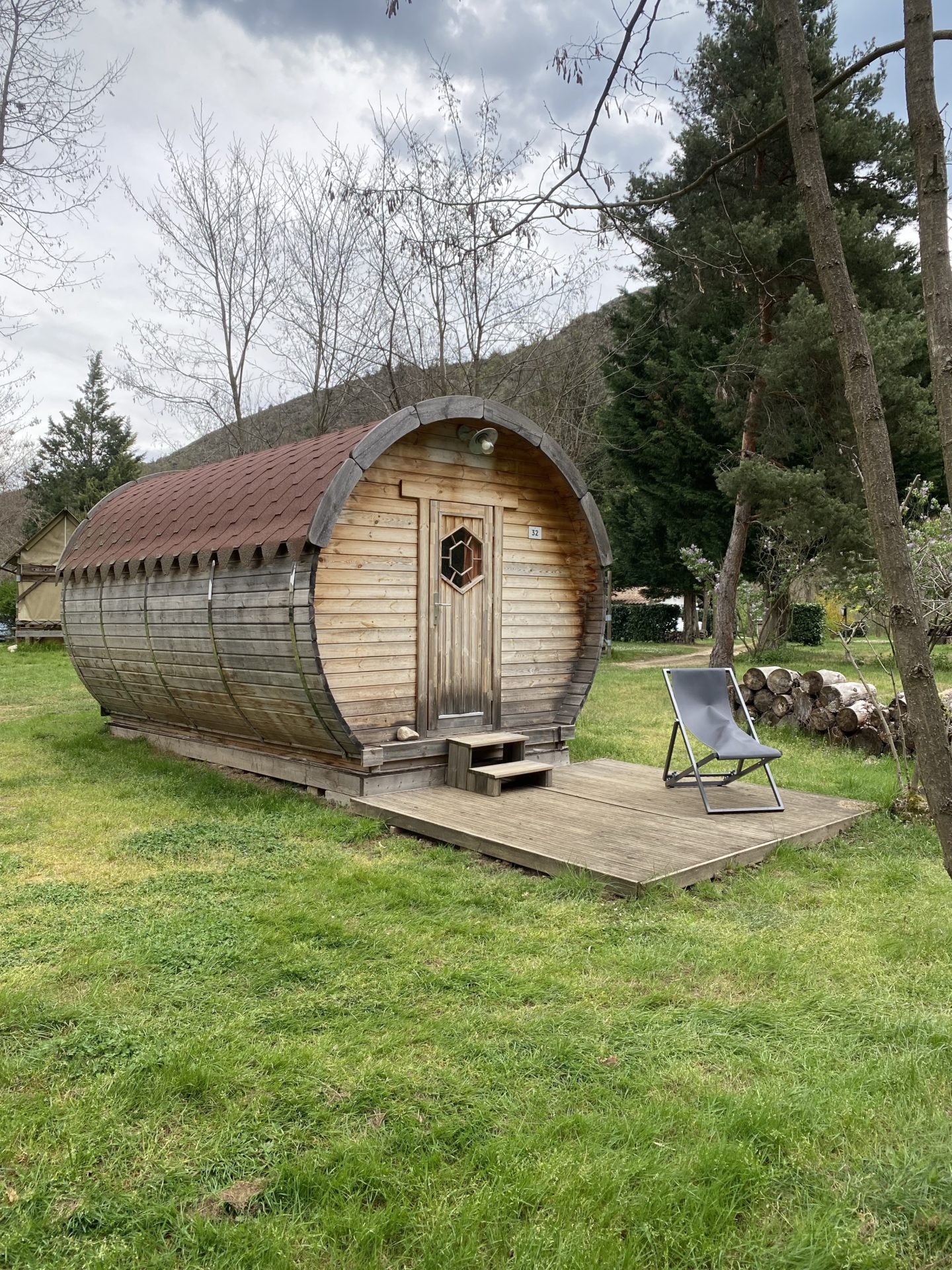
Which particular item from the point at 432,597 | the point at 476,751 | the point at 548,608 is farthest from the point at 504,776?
the point at 548,608

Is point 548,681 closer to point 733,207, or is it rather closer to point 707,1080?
point 707,1080

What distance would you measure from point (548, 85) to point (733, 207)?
524 inches

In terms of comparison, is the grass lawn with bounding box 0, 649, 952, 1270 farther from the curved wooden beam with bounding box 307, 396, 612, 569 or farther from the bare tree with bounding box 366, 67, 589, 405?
the bare tree with bounding box 366, 67, 589, 405

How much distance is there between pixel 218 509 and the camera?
829cm

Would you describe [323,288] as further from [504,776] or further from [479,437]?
[504,776]

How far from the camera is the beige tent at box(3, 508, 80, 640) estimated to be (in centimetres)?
2244

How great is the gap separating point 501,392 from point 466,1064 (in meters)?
16.9

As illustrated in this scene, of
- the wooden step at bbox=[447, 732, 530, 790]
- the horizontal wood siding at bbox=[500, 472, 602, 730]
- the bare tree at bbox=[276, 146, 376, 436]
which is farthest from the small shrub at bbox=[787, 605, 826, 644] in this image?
the wooden step at bbox=[447, 732, 530, 790]

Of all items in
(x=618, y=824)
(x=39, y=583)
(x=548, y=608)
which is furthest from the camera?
(x=39, y=583)

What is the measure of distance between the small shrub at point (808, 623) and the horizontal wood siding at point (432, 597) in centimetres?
1944

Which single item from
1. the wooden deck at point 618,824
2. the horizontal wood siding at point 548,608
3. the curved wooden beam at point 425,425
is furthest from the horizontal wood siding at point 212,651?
the horizontal wood siding at point 548,608

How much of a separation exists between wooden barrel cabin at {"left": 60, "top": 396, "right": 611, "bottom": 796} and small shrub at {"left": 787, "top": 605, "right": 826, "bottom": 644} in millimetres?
19662

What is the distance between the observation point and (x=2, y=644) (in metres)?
24.1

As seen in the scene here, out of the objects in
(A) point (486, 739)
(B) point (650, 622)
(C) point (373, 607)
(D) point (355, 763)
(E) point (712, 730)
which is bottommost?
(D) point (355, 763)
